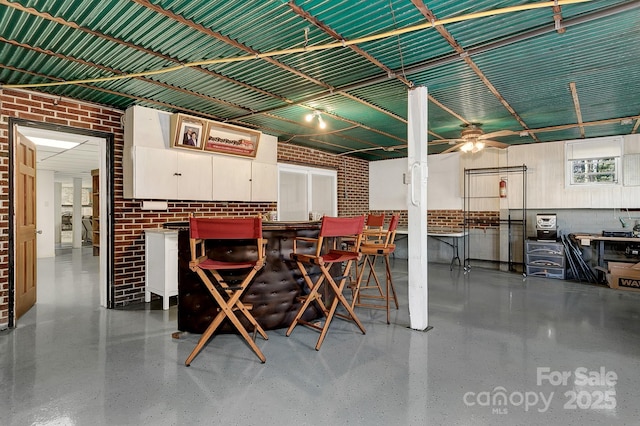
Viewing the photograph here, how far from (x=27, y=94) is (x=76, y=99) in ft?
1.60

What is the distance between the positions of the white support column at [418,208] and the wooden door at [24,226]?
14.9 ft

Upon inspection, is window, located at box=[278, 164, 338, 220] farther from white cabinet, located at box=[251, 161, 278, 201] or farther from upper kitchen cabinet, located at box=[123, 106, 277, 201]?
upper kitchen cabinet, located at box=[123, 106, 277, 201]

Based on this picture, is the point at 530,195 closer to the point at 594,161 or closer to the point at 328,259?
the point at 594,161

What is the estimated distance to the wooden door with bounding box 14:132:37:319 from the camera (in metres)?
4.05

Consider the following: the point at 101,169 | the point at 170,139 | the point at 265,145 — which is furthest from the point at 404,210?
the point at 101,169

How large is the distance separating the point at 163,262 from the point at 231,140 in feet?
7.20

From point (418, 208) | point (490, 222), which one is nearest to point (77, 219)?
point (418, 208)

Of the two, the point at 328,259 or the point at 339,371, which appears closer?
the point at 339,371

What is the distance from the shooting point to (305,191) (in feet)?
25.8

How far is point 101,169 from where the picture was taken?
474 centimetres

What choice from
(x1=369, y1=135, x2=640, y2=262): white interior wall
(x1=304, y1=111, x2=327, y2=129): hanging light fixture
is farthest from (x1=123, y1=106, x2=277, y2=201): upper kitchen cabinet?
(x1=369, y1=135, x2=640, y2=262): white interior wall

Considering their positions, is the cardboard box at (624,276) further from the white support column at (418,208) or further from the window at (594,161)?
the white support column at (418,208)

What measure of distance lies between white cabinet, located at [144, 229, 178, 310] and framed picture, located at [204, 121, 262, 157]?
1.51 metres

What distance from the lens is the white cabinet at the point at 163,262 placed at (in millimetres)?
4488
